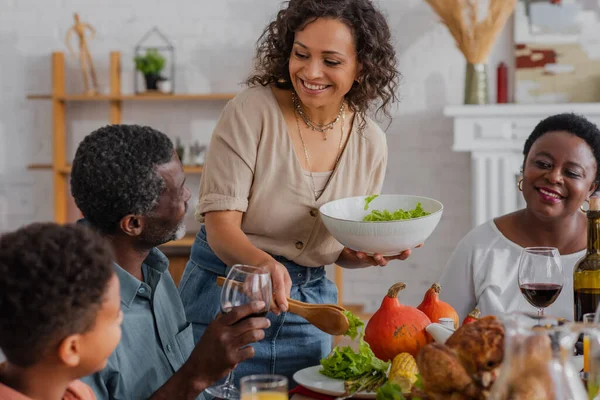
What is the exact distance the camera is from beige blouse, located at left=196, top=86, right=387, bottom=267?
2182mm

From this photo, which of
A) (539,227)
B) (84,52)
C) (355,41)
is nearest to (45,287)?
(355,41)

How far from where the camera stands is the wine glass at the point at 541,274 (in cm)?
177

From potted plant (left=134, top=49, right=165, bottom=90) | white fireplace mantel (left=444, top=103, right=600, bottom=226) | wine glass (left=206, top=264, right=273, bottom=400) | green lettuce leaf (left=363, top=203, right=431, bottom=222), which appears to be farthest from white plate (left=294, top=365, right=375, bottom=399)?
potted plant (left=134, top=49, right=165, bottom=90)

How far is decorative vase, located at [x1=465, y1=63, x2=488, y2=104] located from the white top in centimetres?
197

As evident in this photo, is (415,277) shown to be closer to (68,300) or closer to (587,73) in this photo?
(587,73)

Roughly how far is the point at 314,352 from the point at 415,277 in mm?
2410

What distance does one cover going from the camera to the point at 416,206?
7.16ft

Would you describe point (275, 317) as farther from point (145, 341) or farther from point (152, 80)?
point (152, 80)

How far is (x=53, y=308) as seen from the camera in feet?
3.82

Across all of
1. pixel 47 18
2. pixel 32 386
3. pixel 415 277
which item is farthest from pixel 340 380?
pixel 47 18

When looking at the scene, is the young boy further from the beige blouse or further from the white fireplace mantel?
the white fireplace mantel

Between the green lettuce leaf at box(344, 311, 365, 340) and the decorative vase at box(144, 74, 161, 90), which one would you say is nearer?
the green lettuce leaf at box(344, 311, 365, 340)

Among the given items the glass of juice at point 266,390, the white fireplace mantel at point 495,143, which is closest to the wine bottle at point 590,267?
the glass of juice at point 266,390

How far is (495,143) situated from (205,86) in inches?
64.4
